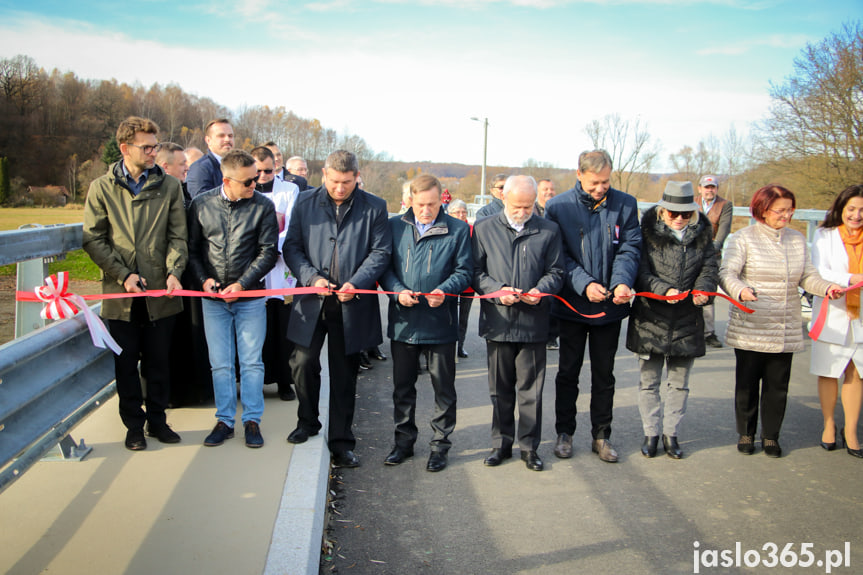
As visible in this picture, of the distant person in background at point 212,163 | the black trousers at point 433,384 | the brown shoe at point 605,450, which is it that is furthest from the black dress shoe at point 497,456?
the distant person in background at point 212,163

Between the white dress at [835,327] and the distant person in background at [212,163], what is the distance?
526 centimetres

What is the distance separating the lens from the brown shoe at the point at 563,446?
16.6ft

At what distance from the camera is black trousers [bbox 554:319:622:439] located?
5082 millimetres

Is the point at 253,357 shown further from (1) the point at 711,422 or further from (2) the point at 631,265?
(1) the point at 711,422

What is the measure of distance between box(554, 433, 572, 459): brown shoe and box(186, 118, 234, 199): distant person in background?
370 cm

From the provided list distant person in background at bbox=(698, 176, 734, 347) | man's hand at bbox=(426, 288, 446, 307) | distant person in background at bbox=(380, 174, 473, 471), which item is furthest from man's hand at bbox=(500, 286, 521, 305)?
distant person in background at bbox=(698, 176, 734, 347)

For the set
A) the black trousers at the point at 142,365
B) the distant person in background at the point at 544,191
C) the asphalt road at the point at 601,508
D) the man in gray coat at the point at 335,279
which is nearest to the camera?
the asphalt road at the point at 601,508

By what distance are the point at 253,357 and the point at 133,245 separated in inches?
46.4

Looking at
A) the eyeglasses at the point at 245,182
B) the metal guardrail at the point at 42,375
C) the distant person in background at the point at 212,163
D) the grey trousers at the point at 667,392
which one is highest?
the distant person in background at the point at 212,163

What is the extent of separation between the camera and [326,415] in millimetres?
5344

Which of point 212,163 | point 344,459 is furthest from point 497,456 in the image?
point 212,163

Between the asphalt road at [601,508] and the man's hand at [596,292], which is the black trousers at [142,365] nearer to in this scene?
the asphalt road at [601,508]

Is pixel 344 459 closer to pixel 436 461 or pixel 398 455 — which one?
pixel 398 455

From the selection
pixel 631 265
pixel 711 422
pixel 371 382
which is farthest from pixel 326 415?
pixel 711 422
